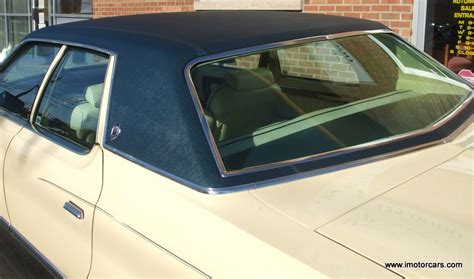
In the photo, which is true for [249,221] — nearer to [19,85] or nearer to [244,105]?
[244,105]

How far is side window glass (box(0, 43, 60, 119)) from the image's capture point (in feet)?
9.96

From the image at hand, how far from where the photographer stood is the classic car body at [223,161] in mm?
1597

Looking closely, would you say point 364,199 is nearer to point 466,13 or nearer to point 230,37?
point 230,37

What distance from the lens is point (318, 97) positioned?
A: 2779mm

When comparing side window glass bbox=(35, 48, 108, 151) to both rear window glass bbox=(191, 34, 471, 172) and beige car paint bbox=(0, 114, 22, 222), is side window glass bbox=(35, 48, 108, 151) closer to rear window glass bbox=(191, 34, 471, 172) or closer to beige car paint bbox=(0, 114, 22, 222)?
beige car paint bbox=(0, 114, 22, 222)

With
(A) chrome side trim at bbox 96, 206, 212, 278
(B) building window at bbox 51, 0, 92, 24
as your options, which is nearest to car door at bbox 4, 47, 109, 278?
(A) chrome side trim at bbox 96, 206, 212, 278

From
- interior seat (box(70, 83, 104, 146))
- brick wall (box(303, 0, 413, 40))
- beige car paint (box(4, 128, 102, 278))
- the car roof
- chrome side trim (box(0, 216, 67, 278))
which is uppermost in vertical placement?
brick wall (box(303, 0, 413, 40))

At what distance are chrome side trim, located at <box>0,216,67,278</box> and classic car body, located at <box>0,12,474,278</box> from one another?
0.06 feet

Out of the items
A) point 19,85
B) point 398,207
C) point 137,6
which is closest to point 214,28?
point 398,207

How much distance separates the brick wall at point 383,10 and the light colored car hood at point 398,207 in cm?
337

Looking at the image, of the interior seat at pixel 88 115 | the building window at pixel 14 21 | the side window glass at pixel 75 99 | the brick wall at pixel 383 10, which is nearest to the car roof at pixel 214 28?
the side window glass at pixel 75 99

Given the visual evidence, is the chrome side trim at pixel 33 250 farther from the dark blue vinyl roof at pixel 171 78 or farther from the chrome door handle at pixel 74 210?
the dark blue vinyl roof at pixel 171 78

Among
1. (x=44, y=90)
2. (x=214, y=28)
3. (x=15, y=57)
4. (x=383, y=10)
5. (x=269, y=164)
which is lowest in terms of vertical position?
(x=269, y=164)

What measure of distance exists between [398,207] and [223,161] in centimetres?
61
